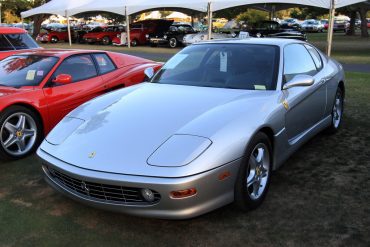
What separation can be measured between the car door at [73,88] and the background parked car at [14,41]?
329 cm

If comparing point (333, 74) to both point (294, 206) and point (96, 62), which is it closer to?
point (294, 206)

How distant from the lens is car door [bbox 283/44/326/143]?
4156 millimetres

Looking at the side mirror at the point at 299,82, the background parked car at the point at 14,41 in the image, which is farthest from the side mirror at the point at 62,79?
the background parked car at the point at 14,41

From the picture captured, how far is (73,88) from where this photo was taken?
5762mm

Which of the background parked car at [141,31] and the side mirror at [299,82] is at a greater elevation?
the side mirror at [299,82]

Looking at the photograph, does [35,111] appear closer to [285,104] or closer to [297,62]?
[285,104]

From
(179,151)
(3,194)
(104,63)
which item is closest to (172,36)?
(104,63)

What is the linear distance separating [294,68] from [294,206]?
1599 millimetres

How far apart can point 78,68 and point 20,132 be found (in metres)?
1.43

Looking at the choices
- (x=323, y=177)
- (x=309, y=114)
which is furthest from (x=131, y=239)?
(x=309, y=114)

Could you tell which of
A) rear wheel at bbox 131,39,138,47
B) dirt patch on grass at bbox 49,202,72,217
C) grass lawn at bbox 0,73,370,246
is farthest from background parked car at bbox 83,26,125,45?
dirt patch on grass at bbox 49,202,72,217

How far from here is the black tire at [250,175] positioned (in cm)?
326

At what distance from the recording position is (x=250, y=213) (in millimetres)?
3502

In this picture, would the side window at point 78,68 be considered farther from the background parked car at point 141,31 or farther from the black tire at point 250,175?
the background parked car at point 141,31
